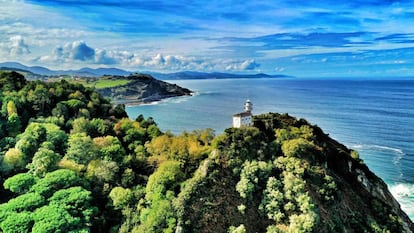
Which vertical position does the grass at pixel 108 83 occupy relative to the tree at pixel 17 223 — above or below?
above

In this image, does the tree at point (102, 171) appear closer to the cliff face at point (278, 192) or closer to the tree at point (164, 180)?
the tree at point (164, 180)

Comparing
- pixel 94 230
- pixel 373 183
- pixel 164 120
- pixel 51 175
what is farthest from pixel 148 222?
pixel 164 120

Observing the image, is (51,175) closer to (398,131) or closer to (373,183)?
(373,183)

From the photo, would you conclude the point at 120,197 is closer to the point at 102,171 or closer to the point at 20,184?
the point at 102,171

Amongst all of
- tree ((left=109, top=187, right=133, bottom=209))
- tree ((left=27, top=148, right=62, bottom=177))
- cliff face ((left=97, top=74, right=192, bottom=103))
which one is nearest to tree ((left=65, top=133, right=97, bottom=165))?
tree ((left=27, top=148, right=62, bottom=177))

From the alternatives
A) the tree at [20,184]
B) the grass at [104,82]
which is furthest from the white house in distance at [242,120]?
the grass at [104,82]
